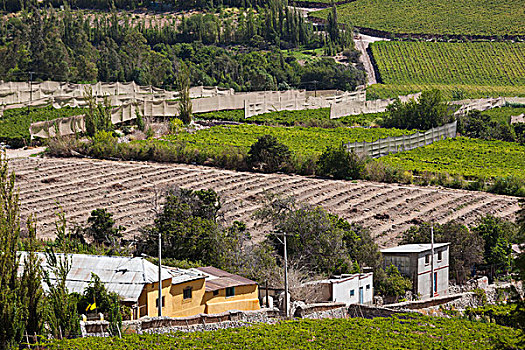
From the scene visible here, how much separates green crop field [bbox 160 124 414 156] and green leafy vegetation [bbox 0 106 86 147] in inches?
328

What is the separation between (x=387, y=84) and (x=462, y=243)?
7223cm

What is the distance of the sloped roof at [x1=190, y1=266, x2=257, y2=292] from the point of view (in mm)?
26172

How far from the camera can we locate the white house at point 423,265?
1204 inches

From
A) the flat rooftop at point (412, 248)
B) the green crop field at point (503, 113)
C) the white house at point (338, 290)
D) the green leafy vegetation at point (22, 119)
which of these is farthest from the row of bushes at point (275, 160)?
the green crop field at point (503, 113)

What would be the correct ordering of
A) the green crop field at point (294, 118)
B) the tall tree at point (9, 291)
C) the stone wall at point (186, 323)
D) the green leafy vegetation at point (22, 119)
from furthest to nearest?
the green crop field at point (294, 118)
the green leafy vegetation at point (22, 119)
the stone wall at point (186, 323)
the tall tree at point (9, 291)

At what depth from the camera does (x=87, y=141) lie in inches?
2100

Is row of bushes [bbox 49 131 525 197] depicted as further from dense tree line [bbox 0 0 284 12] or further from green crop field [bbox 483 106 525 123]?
dense tree line [bbox 0 0 284 12]

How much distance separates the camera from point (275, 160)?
1912 inches

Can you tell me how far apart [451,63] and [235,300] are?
94769 mm

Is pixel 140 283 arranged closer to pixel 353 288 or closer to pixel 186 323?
pixel 186 323

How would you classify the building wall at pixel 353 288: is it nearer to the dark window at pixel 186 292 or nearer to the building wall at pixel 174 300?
the building wall at pixel 174 300

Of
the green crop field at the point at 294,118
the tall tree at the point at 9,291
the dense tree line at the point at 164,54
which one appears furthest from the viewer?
the dense tree line at the point at 164,54

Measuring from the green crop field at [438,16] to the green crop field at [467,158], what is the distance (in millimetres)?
72759

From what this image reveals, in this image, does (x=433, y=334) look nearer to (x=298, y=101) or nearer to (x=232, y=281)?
(x=232, y=281)
